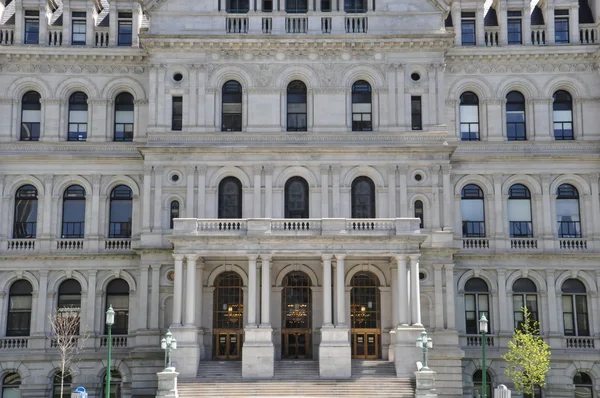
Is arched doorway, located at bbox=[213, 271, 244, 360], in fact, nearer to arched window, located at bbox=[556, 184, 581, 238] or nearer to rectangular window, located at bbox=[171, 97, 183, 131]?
rectangular window, located at bbox=[171, 97, 183, 131]

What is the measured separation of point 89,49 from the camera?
47.6m

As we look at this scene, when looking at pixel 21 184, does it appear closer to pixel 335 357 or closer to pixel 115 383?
pixel 115 383

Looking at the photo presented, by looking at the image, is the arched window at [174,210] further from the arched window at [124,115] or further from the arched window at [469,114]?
the arched window at [469,114]

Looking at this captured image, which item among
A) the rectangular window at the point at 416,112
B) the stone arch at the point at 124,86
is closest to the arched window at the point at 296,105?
the rectangular window at the point at 416,112

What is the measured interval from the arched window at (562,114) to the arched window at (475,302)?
1021 cm

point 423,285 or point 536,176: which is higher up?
point 536,176

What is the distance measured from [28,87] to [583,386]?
120ft

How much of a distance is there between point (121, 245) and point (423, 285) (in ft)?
57.4

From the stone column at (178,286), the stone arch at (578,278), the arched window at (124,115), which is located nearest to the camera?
the stone column at (178,286)

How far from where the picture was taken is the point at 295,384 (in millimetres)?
39969

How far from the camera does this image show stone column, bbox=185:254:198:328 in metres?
41.3

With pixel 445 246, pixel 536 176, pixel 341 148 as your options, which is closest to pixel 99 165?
pixel 341 148

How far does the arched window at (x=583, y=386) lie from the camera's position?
1757 inches

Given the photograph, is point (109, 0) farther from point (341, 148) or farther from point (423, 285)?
point (423, 285)
